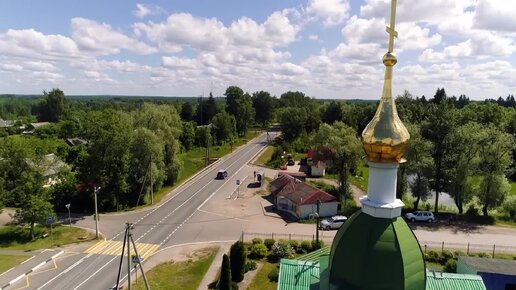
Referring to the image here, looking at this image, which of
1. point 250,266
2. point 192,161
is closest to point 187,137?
point 192,161

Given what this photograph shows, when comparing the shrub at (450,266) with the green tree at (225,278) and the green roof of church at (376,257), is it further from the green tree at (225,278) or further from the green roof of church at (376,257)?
the green roof of church at (376,257)

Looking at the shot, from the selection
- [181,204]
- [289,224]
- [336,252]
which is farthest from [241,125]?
[336,252]

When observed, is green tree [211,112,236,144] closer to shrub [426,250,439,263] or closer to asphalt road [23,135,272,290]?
asphalt road [23,135,272,290]

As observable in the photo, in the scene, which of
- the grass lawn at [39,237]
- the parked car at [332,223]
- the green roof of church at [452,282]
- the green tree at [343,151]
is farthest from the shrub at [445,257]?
the grass lawn at [39,237]

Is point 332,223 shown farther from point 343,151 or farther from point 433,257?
point 343,151

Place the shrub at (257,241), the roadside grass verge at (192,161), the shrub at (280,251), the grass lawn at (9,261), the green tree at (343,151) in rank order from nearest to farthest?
the grass lawn at (9,261), the shrub at (280,251), the shrub at (257,241), the green tree at (343,151), the roadside grass verge at (192,161)

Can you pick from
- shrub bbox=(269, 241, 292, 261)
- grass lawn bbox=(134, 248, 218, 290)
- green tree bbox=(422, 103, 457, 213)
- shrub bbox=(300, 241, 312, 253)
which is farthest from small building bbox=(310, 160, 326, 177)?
grass lawn bbox=(134, 248, 218, 290)
